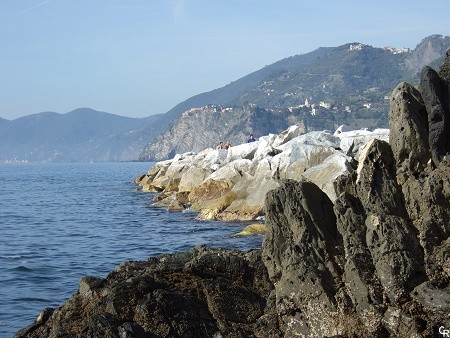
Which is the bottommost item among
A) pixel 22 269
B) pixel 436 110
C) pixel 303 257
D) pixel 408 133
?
pixel 22 269

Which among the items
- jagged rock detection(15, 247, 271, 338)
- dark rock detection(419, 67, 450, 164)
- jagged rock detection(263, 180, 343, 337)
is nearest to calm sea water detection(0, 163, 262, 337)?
jagged rock detection(15, 247, 271, 338)

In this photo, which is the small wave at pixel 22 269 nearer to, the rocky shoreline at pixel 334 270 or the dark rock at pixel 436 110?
the rocky shoreline at pixel 334 270

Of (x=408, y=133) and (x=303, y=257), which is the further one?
(x=408, y=133)

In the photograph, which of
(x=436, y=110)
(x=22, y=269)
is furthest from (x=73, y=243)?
(x=436, y=110)

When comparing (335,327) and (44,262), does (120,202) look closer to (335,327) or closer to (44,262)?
(44,262)

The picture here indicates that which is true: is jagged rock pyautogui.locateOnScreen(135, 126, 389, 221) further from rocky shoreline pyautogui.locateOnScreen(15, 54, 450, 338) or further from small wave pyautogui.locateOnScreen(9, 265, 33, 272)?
rocky shoreline pyautogui.locateOnScreen(15, 54, 450, 338)

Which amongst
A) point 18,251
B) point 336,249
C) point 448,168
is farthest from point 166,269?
point 18,251

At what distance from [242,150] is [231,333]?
32677 mm

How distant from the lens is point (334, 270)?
1008 centimetres

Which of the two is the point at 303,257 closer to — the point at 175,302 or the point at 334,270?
the point at 334,270

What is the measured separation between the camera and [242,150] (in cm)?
4238

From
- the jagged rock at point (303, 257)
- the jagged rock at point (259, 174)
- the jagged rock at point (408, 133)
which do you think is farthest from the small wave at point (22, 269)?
the jagged rock at point (408, 133)

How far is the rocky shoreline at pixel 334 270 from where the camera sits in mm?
9398

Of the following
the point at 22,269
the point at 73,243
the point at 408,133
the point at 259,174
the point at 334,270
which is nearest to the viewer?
the point at 334,270
